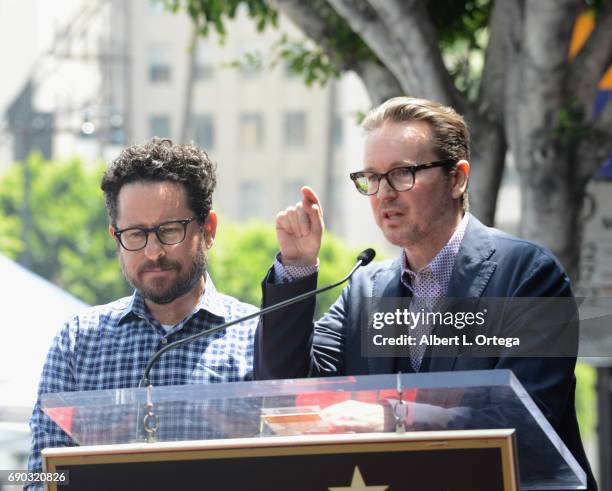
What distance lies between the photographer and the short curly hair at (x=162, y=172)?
13.1 feet

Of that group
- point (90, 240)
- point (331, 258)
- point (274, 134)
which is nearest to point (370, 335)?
point (331, 258)

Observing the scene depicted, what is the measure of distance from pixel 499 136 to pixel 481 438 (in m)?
4.33

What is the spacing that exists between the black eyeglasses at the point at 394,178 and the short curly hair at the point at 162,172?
0.61m

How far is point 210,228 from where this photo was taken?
4090 millimetres

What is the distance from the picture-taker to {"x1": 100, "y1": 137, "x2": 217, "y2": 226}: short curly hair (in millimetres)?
4004

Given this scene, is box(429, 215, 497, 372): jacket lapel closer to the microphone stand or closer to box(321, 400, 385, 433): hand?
the microphone stand

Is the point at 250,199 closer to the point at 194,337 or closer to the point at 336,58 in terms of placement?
the point at 336,58

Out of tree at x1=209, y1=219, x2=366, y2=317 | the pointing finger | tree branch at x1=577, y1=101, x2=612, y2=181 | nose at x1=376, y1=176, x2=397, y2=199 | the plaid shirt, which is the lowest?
the plaid shirt

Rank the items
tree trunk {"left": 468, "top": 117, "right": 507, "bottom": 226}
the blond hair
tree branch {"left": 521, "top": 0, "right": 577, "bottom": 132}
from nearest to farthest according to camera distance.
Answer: the blond hair, tree branch {"left": 521, "top": 0, "right": 577, "bottom": 132}, tree trunk {"left": 468, "top": 117, "right": 507, "bottom": 226}

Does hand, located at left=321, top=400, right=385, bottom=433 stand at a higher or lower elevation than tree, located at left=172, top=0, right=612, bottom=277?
lower

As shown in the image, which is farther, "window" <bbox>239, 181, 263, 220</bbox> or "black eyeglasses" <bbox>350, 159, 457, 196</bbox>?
"window" <bbox>239, 181, 263, 220</bbox>

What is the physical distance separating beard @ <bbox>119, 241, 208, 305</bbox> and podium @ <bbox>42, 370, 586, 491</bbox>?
101cm

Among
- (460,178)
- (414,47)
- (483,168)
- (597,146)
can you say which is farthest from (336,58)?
(460,178)

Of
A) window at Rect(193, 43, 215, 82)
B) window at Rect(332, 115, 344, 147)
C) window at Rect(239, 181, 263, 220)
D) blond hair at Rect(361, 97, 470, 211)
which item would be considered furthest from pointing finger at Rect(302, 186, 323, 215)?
window at Rect(193, 43, 215, 82)
